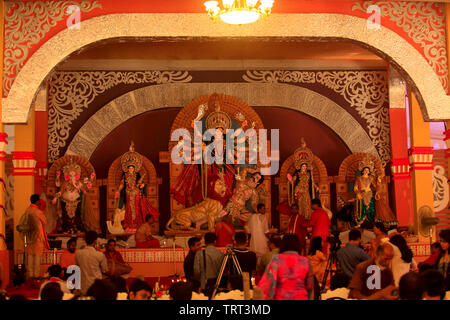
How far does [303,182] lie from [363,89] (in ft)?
7.58

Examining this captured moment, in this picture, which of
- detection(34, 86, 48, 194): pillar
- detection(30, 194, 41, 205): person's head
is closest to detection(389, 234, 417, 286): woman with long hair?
detection(30, 194, 41, 205): person's head

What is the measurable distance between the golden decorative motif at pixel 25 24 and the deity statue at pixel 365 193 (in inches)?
236

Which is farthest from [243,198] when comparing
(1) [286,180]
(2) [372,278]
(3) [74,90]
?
(2) [372,278]

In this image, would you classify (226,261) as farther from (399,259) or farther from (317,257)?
(317,257)

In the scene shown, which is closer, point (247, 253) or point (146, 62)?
point (247, 253)

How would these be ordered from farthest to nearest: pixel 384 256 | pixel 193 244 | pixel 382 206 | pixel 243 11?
pixel 382 206 < pixel 243 11 < pixel 193 244 < pixel 384 256

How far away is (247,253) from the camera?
6770 mm

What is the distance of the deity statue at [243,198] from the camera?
12055 millimetres

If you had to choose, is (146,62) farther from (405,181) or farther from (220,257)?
(220,257)

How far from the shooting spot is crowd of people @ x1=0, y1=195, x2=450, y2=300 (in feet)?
15.9

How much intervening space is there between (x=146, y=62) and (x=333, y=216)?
4679 millimetres

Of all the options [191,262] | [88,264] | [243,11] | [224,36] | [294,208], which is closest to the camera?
[88,264]

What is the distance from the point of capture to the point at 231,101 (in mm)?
12477
